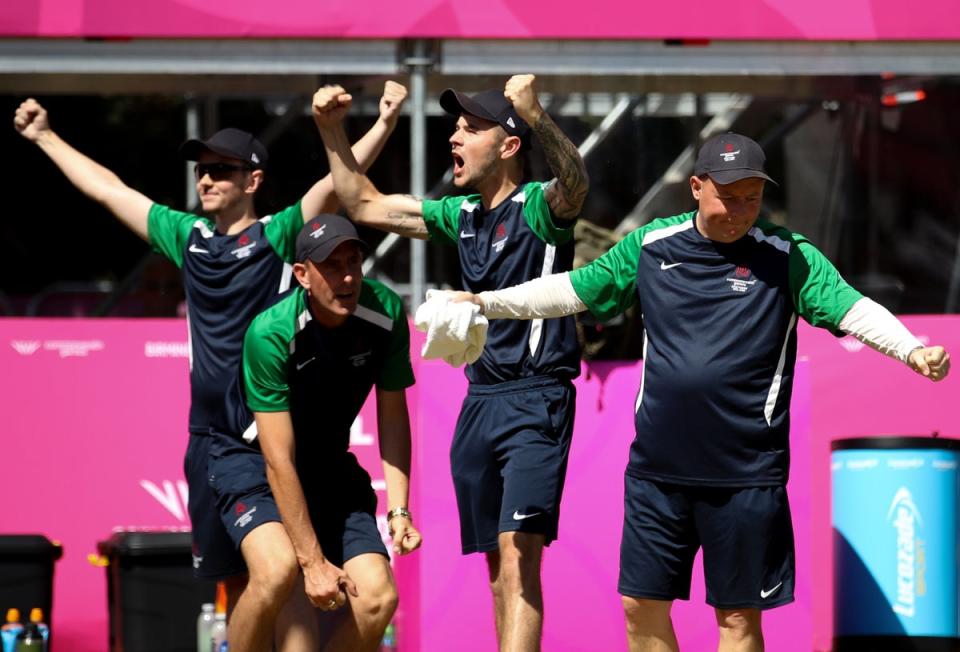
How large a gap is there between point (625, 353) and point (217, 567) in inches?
93.9

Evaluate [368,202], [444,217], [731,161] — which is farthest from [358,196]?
[731,161]

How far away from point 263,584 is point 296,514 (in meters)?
0.32

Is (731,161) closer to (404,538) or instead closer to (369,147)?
(404,538)

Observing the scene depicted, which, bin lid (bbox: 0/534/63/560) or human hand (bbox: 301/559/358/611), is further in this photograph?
bin lid (bbox: 0/534/63/560)

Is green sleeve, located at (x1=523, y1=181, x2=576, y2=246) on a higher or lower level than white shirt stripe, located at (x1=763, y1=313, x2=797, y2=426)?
higher

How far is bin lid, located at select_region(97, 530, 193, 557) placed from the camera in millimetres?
7332

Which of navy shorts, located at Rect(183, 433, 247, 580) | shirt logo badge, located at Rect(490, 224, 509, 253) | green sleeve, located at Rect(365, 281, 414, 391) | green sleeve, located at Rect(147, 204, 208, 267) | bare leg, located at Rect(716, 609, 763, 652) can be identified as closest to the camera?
bare leg, located at Rect(716, 609, 763, 652)

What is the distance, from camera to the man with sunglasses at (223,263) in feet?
20.9

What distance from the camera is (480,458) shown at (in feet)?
19.4

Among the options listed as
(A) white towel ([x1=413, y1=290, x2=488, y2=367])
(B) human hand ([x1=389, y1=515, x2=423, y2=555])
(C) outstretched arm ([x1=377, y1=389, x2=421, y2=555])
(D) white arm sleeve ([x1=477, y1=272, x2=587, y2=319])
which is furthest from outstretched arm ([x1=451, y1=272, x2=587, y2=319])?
(B) human hand ([x1=389, y1=515, x2=423, y2=555])

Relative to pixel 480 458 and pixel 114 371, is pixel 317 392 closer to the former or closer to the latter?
pixel 480 458

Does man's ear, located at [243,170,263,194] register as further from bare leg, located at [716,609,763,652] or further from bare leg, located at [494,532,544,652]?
bare leg, located at [716,609,763,652]

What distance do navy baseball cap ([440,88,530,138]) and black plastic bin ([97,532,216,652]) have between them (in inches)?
103

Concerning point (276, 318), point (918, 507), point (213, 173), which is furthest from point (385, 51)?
point (918, 507)
